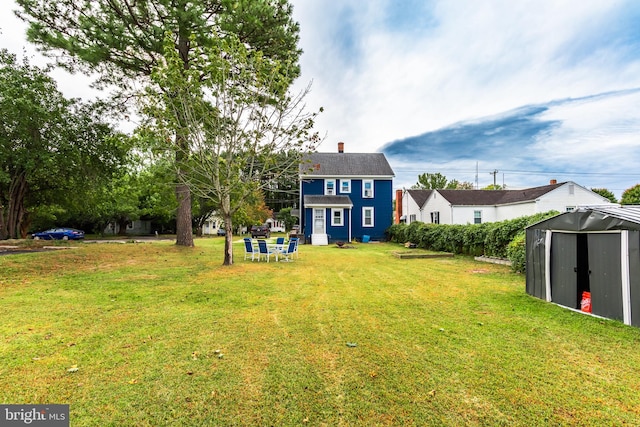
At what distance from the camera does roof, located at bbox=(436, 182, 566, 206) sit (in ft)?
84.5

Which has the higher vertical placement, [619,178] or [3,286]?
[619,178]

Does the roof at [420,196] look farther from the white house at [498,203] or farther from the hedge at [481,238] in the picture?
the hedge at [481,238]

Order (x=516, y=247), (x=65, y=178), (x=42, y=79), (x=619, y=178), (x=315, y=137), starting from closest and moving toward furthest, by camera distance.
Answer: (x=516, y=247)
(x=315, y=137)
(x=42, y=79)
(x=65, y=178)
(x=619, y=178)

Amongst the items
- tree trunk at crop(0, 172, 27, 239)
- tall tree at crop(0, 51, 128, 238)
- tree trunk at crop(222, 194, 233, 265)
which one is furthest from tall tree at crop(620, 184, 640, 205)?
tree trunk at crop(0, 172, 27, 239)

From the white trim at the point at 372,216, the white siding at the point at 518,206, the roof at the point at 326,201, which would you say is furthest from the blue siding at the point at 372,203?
the white siding at the point at 518,206

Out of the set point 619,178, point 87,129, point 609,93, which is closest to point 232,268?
point 87,129

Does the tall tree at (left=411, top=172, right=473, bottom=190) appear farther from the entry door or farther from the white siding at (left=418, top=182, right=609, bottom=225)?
the entry door

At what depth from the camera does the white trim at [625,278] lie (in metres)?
5.16

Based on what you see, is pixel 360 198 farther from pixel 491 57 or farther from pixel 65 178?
pixel 65 178

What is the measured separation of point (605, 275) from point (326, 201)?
20999 mm

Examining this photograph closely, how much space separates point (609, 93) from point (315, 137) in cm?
1407

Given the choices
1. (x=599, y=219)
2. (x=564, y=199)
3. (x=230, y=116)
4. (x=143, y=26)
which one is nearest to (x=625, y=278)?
(x=599, y=219)

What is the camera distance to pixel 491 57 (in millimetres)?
13633
